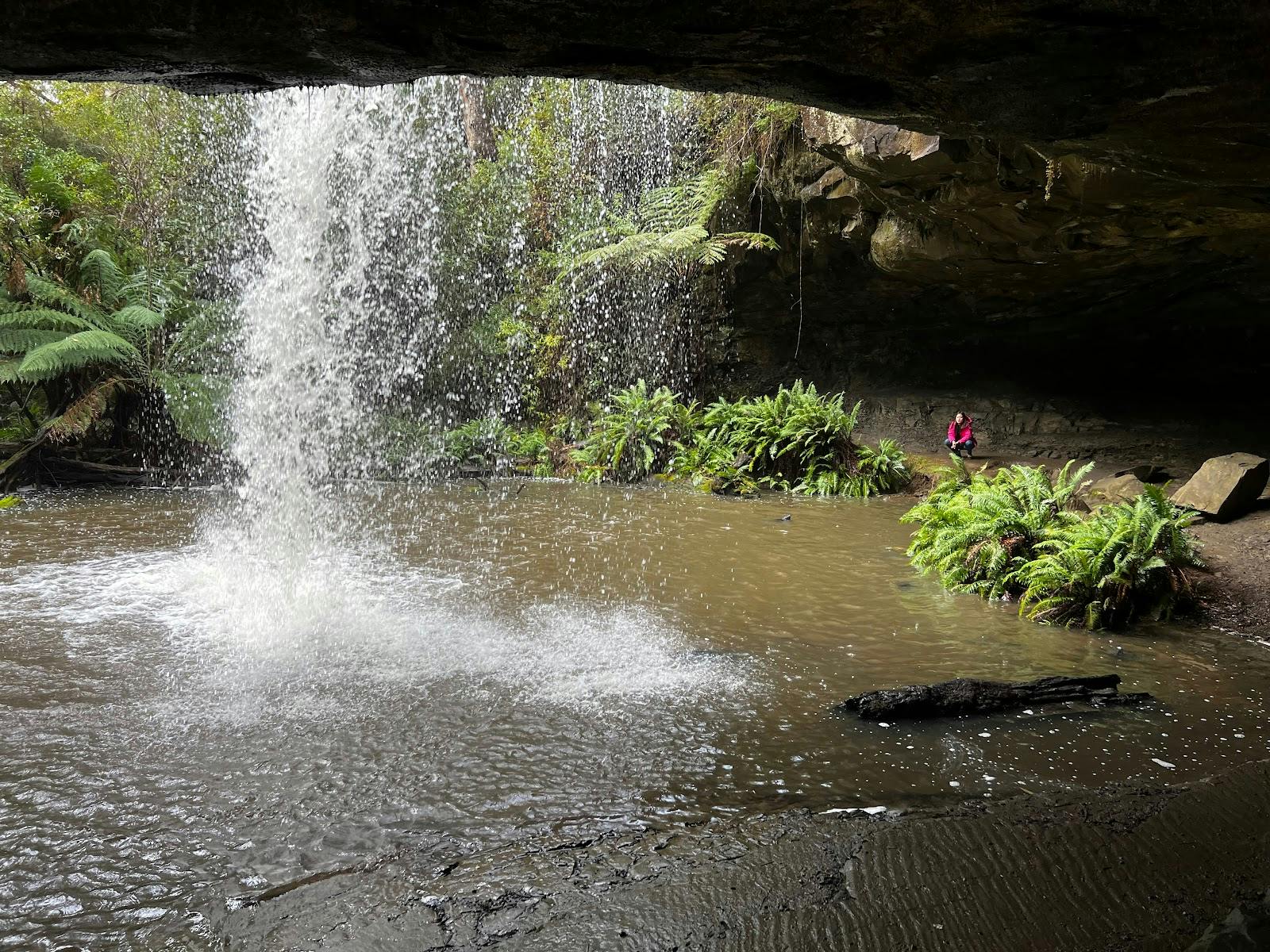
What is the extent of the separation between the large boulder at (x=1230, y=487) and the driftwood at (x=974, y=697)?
4.37 metres

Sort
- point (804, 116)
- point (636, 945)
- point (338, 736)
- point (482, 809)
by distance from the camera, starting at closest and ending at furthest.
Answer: point (636, 945), point (482, 809), point (338, 736), point (804, 116)

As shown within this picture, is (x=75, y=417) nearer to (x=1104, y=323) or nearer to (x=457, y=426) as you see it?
(x=457, y=426)

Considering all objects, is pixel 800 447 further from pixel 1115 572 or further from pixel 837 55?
pixel 837 55

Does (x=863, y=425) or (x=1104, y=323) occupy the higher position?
(x=1104, y=323)

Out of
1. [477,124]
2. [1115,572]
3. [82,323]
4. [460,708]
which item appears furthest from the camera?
[477,124]

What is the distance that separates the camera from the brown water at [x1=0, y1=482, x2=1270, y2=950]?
9.48ft

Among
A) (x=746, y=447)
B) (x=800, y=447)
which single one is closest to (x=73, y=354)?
(x=746, y=447)

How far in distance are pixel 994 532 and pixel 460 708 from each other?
470 centimetres

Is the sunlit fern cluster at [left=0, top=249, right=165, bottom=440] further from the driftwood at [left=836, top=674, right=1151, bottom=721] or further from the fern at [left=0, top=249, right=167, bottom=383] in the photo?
the driftwood at [left=836, top=674, right=1151, bottom=721]

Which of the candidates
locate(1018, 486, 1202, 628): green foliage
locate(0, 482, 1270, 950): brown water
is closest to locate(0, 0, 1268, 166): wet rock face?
locate(0, 482, 1270, 950): brown water

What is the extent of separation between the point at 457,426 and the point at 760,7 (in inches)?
529

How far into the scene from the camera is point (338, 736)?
371 cm

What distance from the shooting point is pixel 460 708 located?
4.06 metres

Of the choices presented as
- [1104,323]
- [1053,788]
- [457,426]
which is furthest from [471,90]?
[1053,788]
